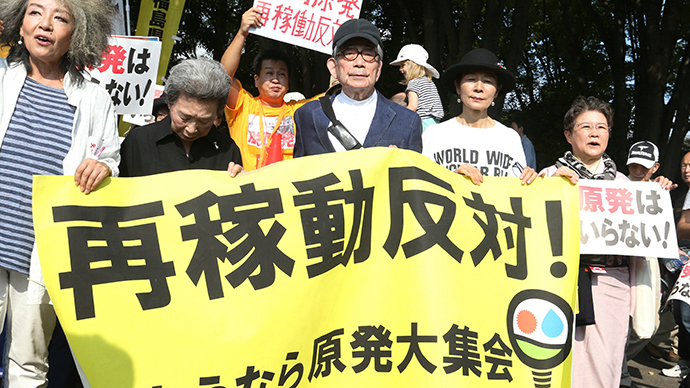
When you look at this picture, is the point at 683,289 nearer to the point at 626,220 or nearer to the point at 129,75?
the point at 626,220

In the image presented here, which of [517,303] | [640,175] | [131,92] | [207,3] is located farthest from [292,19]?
[207,3]

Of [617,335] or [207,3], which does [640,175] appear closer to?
[617,335]

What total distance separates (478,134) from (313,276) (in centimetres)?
132

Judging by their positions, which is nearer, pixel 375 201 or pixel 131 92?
pixel 375 201

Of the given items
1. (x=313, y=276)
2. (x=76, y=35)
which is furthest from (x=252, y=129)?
(x=313, y=276)

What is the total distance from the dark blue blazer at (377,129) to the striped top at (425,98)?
249 centimetres

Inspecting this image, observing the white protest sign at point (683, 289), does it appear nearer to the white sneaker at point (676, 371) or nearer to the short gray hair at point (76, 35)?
the white sneaker at point (676, 371)

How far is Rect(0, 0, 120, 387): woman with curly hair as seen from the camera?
9.07ft

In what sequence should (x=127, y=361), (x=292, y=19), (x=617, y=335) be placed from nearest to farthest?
(x=127, y=361), (x=617, y=335), (x=292, y=19)

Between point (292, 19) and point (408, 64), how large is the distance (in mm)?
1791

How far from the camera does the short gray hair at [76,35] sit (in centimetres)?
293

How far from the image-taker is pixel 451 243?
2.96 meters

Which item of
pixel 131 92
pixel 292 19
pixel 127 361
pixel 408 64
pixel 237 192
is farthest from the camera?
pixel 408 64

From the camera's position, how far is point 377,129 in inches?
131
